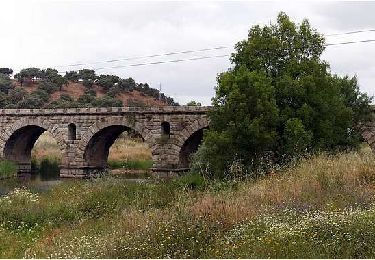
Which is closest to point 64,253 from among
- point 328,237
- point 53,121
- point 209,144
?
point 328,237

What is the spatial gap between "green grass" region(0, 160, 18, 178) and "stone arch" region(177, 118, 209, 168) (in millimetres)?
11519

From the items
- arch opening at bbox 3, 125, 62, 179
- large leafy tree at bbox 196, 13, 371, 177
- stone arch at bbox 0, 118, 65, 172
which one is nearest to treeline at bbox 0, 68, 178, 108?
arch opening at bbox 3, 125, 62, 179

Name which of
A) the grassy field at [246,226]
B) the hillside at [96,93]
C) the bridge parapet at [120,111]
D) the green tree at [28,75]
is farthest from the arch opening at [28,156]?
the green tree at [28,75]

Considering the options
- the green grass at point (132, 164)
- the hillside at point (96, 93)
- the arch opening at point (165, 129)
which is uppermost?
the hillside at point (96, 93)

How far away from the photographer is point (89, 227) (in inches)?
511

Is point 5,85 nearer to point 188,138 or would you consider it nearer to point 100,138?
point 100,138

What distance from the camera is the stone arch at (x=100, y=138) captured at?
3275 centimetres

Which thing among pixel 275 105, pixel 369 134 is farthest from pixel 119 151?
pixel 275 105

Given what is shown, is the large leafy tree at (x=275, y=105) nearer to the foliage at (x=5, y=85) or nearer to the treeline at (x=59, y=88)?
the treeline at (x=59, y=88)

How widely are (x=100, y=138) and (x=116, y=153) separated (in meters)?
8.11

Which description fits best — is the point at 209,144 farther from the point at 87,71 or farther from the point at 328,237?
the point at 87,71

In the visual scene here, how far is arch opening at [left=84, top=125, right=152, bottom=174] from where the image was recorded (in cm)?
3459

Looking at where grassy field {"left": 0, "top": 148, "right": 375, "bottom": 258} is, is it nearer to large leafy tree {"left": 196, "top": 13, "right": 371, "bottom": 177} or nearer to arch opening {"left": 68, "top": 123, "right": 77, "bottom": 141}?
A: large leafy tree {"left": 196, "top": 13, "right": 371, "bottom": 177}

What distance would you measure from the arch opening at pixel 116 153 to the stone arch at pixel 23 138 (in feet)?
6.81
